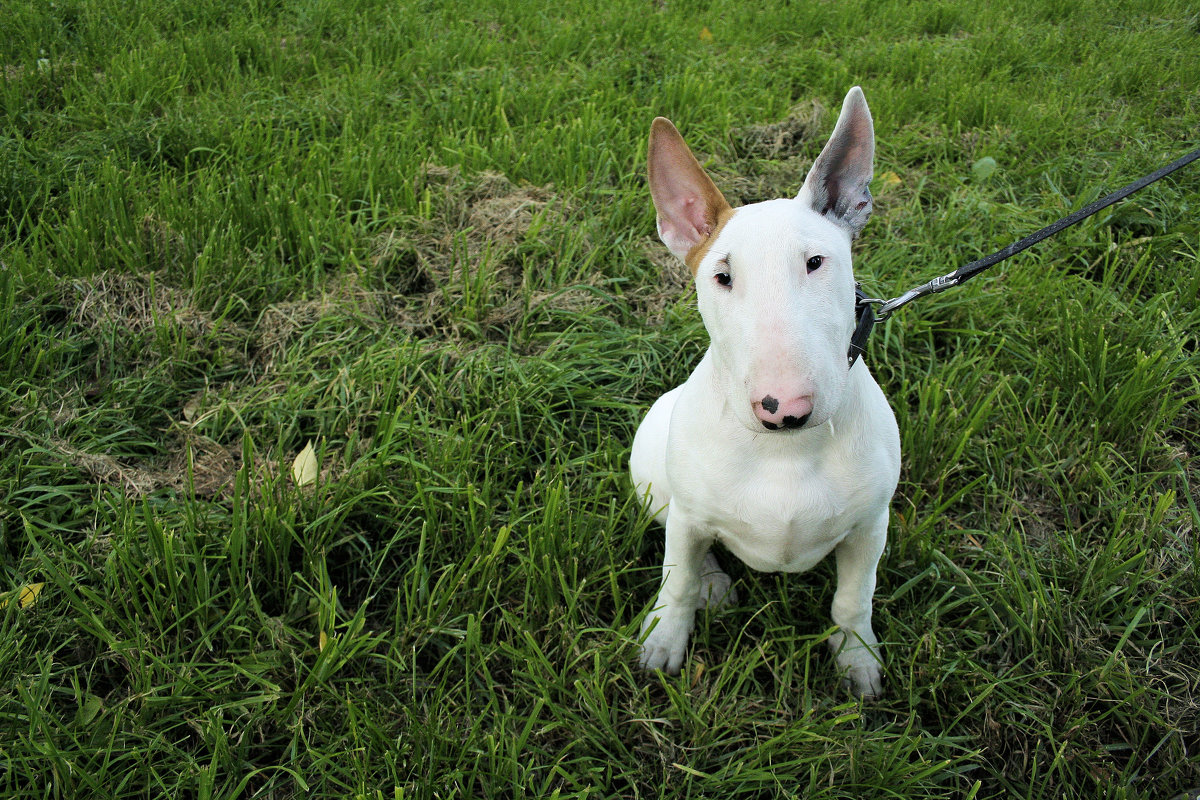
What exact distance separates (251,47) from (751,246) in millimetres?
4273

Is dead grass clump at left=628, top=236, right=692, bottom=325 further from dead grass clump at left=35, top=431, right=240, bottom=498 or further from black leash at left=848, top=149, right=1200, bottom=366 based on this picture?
dead grass clump at left=35, top=431, right=240, bottom=498

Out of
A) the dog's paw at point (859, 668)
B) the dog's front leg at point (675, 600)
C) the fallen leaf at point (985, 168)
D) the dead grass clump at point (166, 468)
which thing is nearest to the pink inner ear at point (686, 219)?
the dog's front leg at point (675, 600)

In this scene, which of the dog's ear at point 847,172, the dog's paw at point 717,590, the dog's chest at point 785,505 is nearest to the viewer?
the dog's ear at point 847,172

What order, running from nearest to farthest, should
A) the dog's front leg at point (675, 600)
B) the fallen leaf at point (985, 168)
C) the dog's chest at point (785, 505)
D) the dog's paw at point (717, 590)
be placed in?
1. the dog's chest at point (785, 505)
2. the dog's front leg at point (675, 600)
3. the dog's paw at point (717, 590)
4. the fallen leaf at point (985, 168)

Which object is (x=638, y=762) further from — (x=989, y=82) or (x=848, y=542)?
(x=989, y=82)

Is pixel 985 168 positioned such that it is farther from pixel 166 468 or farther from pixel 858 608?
pixel 166 468

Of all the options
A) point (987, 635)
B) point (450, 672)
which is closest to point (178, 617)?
point (450, 672)

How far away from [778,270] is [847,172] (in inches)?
14.7

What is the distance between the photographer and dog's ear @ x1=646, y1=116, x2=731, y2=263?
167 cm

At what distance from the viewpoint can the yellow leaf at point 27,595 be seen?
6.70ft

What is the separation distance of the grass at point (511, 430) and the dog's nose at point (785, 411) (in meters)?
0.86

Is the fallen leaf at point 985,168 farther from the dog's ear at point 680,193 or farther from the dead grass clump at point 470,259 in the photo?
the dog's ear at point 680,193

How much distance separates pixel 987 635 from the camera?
2.12 m

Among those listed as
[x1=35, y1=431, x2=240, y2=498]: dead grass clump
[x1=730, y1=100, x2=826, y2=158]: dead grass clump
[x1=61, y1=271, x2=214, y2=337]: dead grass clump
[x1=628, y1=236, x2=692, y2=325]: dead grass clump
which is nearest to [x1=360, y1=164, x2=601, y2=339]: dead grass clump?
[x1=628, y1=236, x2=692, y2=325]: dead grass clump
